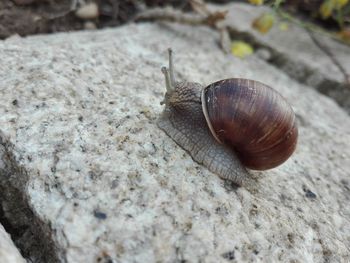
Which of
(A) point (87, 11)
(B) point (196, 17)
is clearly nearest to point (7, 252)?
(A) point (87, 11)

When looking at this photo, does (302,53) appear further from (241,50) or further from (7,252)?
(7,252)

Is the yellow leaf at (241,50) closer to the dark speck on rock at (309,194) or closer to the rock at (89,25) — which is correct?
the rock at (89,25)

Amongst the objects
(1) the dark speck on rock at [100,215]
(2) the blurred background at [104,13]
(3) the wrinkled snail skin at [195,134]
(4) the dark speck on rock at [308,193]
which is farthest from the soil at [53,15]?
(4) the dark speck on rock at [308,193]

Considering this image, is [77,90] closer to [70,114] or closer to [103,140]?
[70,114]

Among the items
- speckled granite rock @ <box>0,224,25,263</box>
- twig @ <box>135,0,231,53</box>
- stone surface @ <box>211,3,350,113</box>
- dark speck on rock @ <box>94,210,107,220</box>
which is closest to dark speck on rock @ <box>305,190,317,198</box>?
dark speck on rock @ <box>94,210,107,220</box>

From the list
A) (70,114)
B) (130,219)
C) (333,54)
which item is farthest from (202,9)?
(130,219)

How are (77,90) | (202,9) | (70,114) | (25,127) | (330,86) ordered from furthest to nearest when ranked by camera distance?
(202,9), (330,86), (77,90), (70,114), (25,127)
